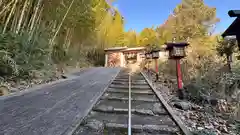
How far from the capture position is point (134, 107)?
8.64 ft

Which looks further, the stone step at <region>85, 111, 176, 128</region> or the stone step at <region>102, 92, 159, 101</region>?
the stone step at <region>102, 92, 159, 101</region>

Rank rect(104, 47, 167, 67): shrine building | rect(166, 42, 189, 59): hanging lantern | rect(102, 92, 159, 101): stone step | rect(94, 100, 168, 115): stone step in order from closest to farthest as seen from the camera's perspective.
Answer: rect(94, 100, 168, 115): stone step < rect(102, 92, 159, 101): stone step < rect(166, 42, 189, 59): hanging lantern < rect(104, 47, 167, 67): shrine building

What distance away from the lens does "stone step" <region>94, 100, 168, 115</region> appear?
7.85 ft

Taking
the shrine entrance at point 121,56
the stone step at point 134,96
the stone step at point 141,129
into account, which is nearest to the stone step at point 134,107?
the stone step at point 134,96

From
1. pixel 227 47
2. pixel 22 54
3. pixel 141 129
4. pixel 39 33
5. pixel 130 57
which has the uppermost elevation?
pixel 39 33

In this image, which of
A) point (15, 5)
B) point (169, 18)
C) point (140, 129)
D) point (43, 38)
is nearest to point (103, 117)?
point (140, 129)

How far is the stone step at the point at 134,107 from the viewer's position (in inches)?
94.2

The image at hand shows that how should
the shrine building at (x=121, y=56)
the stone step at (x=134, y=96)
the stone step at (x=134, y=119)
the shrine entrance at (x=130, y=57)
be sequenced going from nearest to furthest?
the stone step at (x=134, y=119) → the stone step at (x=134, y=96) → the shrine building at (x=121, y=56) → the shrine entrance at (x=130, y=57)

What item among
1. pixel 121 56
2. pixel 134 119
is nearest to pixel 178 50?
Result: pixel 134 119

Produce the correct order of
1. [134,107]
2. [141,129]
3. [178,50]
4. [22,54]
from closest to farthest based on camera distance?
[141,129] < [134,107] < [178,50] < [22,54]

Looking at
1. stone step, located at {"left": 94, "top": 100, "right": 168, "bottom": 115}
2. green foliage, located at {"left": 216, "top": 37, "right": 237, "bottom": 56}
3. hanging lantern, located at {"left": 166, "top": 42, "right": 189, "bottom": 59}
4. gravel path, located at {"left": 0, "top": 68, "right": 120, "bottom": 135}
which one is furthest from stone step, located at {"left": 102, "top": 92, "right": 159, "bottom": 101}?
green foliage, located at {"left": 216, "top": 37, "right": 237, "bottom": 56}

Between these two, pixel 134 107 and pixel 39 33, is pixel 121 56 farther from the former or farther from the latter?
pixel 134 107

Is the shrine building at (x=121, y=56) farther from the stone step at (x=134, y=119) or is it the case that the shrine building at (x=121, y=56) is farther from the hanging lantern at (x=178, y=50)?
the stone step at (x=134, y=119)

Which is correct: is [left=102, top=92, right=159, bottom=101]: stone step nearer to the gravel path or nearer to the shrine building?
the gravel path
